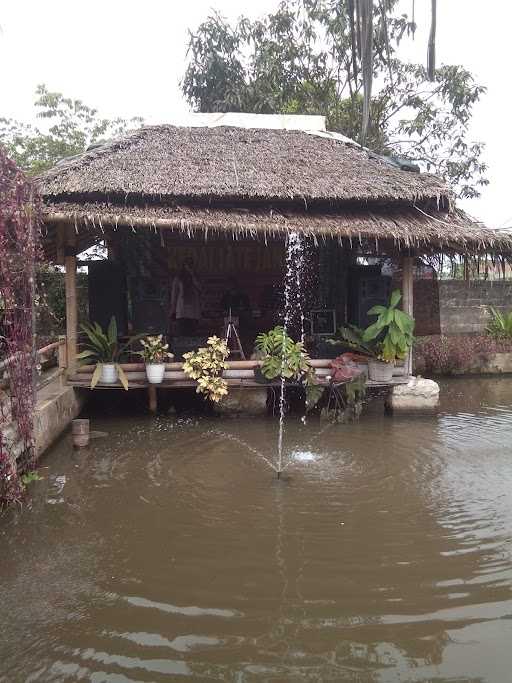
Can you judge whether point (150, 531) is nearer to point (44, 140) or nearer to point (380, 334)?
point (380, 334)

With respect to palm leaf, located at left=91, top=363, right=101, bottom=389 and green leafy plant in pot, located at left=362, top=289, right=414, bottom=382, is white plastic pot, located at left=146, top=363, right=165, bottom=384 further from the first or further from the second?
green leafy plant in pot, located at left=362, top=289, right=414, bottom=382

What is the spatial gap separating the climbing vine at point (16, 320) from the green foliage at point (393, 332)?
15.2ft

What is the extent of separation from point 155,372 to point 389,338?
10.8ft

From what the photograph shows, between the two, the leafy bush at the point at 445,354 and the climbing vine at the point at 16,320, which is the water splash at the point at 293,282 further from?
the climbing vine at the point at 16,320

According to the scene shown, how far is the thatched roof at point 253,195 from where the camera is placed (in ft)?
24.4

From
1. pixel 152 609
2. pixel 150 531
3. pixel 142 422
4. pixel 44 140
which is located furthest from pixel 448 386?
pixel 44 140

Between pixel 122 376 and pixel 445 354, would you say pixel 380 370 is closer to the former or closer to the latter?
pixel 122 376

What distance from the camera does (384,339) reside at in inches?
317

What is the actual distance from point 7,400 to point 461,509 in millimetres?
3988

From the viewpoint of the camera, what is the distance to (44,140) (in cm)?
1627

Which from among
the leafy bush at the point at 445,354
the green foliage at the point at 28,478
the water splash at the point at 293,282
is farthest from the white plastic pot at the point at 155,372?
the leafy bush at the point at 445,354

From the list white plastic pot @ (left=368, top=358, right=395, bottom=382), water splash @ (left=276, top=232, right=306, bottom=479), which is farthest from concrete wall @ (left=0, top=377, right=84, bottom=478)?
water splash @ (left=276, top=232, right=306, bottom=479)

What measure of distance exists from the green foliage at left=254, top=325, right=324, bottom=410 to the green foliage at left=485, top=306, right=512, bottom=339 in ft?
23.3

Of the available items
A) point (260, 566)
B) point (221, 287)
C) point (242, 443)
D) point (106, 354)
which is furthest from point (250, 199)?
point (260, 566)
